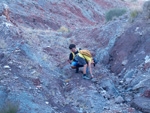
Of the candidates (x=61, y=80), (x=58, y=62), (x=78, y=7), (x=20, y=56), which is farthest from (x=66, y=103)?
(x=78, y=7)

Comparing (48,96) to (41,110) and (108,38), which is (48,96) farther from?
(108,38)

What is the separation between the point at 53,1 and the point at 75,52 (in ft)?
64.3

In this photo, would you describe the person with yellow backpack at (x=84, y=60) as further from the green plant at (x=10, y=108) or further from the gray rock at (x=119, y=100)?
the green plant at (x=10, y=108)

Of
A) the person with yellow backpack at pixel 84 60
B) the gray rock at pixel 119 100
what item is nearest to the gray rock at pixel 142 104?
the gray rock at pixel 119 100

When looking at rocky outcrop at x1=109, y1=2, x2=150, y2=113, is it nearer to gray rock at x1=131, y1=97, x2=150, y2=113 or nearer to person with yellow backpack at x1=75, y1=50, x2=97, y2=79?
gray rock at x1=131, y1=97, x2=150, y2=113

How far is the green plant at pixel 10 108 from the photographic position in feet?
11.9

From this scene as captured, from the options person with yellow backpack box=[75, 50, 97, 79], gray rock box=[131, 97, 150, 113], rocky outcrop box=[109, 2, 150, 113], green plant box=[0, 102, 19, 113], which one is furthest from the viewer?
person with yellow backpack box=[75, 50, 97, 79]

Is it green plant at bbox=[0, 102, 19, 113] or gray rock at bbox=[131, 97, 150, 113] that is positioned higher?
gray rock at bbox=[131, 97, 150, 113]

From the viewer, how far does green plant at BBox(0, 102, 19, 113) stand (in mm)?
3619

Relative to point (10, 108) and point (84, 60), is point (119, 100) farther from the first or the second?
point (10, 108)

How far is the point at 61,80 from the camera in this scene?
611 cm

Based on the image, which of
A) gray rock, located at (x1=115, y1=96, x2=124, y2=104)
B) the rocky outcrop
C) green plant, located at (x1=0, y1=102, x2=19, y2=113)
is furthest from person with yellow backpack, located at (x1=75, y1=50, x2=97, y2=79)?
green plant, located at (x1=0, y1=102, x2=19, y2=113)

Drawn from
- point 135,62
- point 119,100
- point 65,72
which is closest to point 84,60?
point 65,72

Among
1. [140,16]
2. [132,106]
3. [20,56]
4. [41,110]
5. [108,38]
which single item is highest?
[140,16]
